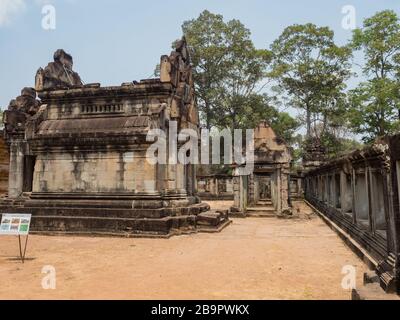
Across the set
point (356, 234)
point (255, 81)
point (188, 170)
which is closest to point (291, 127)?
point (255, 81)

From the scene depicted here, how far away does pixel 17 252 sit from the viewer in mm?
7262

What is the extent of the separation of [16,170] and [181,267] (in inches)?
405

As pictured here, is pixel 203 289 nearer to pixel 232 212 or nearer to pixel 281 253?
pixel 281 253

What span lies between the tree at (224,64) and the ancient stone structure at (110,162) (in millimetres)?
17819

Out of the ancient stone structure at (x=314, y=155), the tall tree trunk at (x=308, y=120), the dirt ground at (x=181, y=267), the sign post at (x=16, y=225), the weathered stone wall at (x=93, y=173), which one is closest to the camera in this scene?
the dirt ground at (x=181, y=267)

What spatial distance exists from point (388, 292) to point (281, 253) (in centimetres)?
350

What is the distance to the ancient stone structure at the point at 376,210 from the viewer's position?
4.45 m

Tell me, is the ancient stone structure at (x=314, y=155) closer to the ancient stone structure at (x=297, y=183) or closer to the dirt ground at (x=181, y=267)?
the ancient stone structure at (x=297, y=183)

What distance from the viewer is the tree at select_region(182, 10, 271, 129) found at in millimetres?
29078

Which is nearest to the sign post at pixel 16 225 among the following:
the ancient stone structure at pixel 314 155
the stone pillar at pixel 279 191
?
the stone pillar at pixel 279 191

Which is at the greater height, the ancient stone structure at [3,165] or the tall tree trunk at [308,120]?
the tall tree trunk at [308,120]

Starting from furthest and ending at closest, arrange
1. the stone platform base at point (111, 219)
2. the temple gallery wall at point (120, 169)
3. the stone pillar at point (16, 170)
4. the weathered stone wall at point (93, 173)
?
the stone pillar at point (16, 170)
the weathered stone wall at point (93, 173)
the temple gallery wall at point (120, 169)
the stone platform base at point (111, 219)

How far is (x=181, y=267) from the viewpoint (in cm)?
597

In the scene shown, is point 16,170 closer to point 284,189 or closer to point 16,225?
point 16,225
